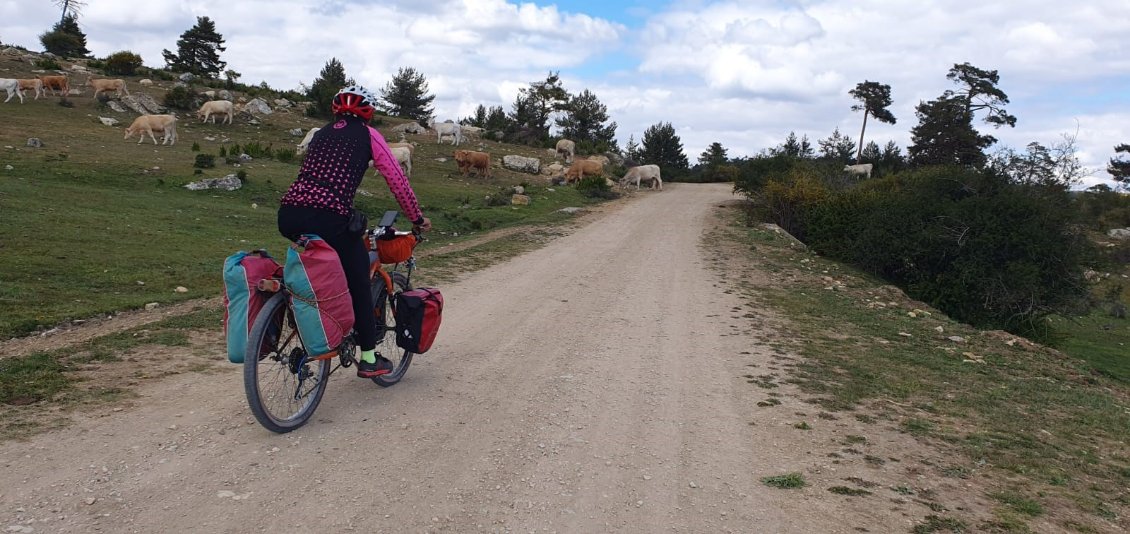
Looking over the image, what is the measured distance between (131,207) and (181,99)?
18892mm

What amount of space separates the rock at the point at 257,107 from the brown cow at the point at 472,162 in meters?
11.0

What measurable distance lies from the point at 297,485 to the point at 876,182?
76.3 feet

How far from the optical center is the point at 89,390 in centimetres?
459

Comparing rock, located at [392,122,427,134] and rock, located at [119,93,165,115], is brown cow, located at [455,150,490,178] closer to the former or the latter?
rock, located at [392,122,427,134]

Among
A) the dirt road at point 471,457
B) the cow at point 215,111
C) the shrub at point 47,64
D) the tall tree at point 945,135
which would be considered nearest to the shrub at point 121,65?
the shrub at point 47,64

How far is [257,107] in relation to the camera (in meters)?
31.8

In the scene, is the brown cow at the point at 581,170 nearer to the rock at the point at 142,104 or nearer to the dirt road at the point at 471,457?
the rock at the point at 142,104

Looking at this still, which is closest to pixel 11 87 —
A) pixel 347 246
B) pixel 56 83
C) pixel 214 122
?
pixel 56 83

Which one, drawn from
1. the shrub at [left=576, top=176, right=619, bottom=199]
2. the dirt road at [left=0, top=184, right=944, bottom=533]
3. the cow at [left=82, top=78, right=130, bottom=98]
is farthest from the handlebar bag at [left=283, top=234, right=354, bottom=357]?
the cow at [left=82, top=78, right=130, bottom=98]

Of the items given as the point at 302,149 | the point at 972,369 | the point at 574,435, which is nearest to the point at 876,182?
the point at 972,369

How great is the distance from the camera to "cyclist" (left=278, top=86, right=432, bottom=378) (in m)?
4.09

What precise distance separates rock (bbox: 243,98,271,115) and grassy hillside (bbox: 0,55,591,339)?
5.01ft

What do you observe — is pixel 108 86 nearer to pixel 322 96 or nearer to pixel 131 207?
pixel 322 96

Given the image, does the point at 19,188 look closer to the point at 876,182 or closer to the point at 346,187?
the point at 346,187
